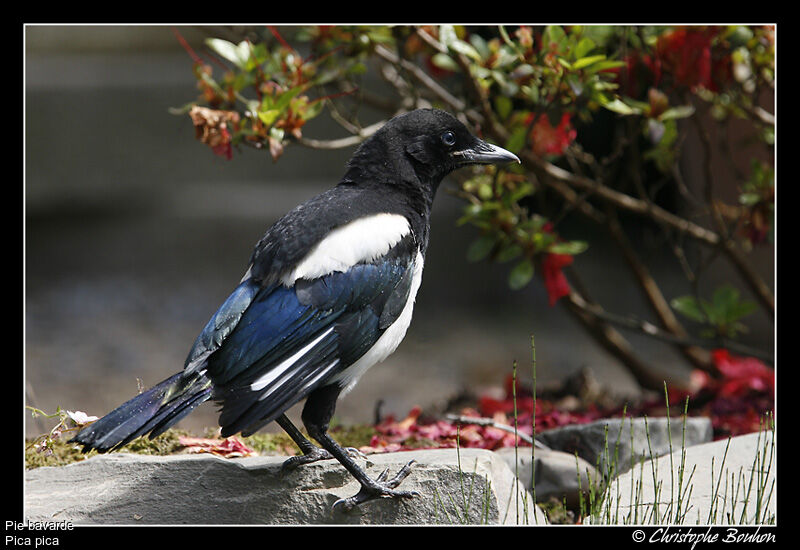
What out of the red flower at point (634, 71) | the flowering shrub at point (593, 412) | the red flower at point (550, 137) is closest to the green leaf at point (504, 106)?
the red flower at point (550, 137)

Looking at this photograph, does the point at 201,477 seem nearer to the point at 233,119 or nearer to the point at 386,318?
the point at 386,318

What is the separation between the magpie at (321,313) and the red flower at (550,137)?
2.45 feet

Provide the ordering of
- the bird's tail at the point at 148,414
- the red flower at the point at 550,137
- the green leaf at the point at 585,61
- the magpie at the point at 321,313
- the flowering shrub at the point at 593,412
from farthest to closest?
the red flower at the point at 550,137, the flowering shrub at the point at 593,412, the green leaf at the point at 585,61, the magpie at the point at 321,313, the bird's tail at the point at 148,414

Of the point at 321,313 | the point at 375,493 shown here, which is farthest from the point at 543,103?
the point at 375,493

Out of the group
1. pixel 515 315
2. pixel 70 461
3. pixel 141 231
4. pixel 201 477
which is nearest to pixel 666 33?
pixel 201 477

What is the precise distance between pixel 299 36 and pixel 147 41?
18.2ft

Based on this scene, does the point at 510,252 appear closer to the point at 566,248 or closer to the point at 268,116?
the point at 566,248

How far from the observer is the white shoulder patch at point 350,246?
2.78 m

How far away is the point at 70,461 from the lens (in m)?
3.37

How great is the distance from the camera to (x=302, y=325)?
8.80 feet

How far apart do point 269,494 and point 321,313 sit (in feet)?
1.92

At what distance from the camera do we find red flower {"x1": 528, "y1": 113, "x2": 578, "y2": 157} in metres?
3.77

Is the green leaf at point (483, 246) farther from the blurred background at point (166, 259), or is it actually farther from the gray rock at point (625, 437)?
the blurred background at point (166, 259)

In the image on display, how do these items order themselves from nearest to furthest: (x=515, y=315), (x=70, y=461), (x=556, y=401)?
(x=70, y=461) < (x=556, y=401) < (x=515, y=315)
